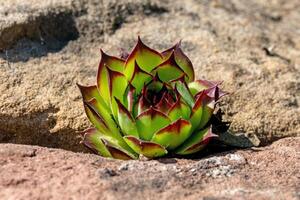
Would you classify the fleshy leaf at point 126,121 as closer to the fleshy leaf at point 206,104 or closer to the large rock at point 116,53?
the fleshy leaf at point 206,104

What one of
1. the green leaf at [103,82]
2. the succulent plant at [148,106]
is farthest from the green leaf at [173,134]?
the green leaf at [103,82]

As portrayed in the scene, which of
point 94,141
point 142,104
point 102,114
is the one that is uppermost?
point 142,104

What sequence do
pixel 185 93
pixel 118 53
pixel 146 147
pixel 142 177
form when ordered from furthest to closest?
pixel 118 53 < pixel 185 93 < pixel 146 147 < pixel 142 177

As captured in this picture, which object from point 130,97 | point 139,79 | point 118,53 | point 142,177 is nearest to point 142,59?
point 139,79

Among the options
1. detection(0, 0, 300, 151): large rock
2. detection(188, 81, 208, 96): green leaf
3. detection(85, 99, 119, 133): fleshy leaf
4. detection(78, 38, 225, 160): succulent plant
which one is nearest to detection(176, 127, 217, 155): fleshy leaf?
detection(78, 38, 225, 160): succulent plant

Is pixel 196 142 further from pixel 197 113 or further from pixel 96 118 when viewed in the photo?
pixel 96 118

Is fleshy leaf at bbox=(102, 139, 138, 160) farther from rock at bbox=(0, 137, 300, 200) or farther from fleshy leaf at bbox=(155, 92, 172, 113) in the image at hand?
fleshy leaf at bbox=(155, 92, 172, 113)

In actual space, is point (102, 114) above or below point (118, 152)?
above

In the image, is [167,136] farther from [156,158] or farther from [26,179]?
[26,179]
